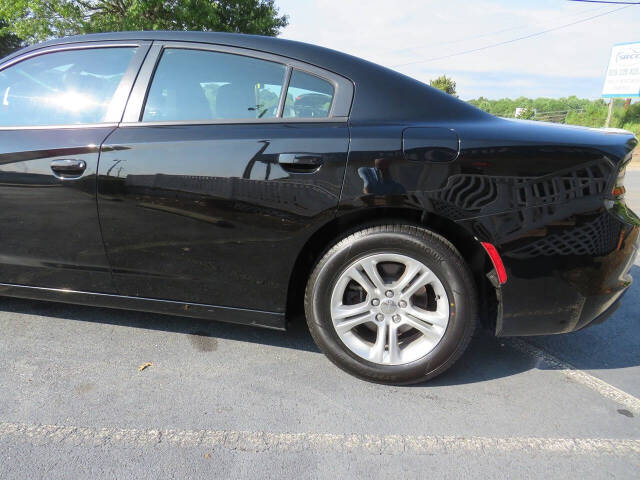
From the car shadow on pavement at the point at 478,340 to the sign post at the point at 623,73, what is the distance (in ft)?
81.3

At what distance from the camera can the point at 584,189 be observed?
→ 197 centimetres

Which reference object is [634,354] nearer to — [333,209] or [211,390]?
[333,209]

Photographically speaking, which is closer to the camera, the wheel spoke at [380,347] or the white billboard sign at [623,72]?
the wheel spoke at [380,347]

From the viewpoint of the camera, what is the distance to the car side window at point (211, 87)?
2236 mm

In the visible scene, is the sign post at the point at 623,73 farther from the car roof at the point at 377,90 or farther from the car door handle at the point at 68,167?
the car door handle at the point at 68,167

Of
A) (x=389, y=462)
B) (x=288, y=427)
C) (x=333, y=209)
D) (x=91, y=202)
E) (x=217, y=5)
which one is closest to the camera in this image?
(x=389, y=462)

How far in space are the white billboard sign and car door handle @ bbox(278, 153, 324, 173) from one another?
88.3ft

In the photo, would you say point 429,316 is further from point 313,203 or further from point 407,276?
point 313,203

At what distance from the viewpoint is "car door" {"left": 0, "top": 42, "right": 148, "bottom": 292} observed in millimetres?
2250

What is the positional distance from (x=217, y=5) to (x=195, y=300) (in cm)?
1550

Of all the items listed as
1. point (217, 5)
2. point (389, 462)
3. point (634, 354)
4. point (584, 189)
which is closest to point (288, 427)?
point (389, 462)

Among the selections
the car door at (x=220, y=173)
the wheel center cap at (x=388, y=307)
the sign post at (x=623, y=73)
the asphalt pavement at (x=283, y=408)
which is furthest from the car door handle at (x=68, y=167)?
the sign post at (x=623, y=73)

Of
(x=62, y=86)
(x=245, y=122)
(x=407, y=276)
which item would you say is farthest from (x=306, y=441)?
(x=62, y=86)

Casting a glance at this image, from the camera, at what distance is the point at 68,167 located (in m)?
2.23
